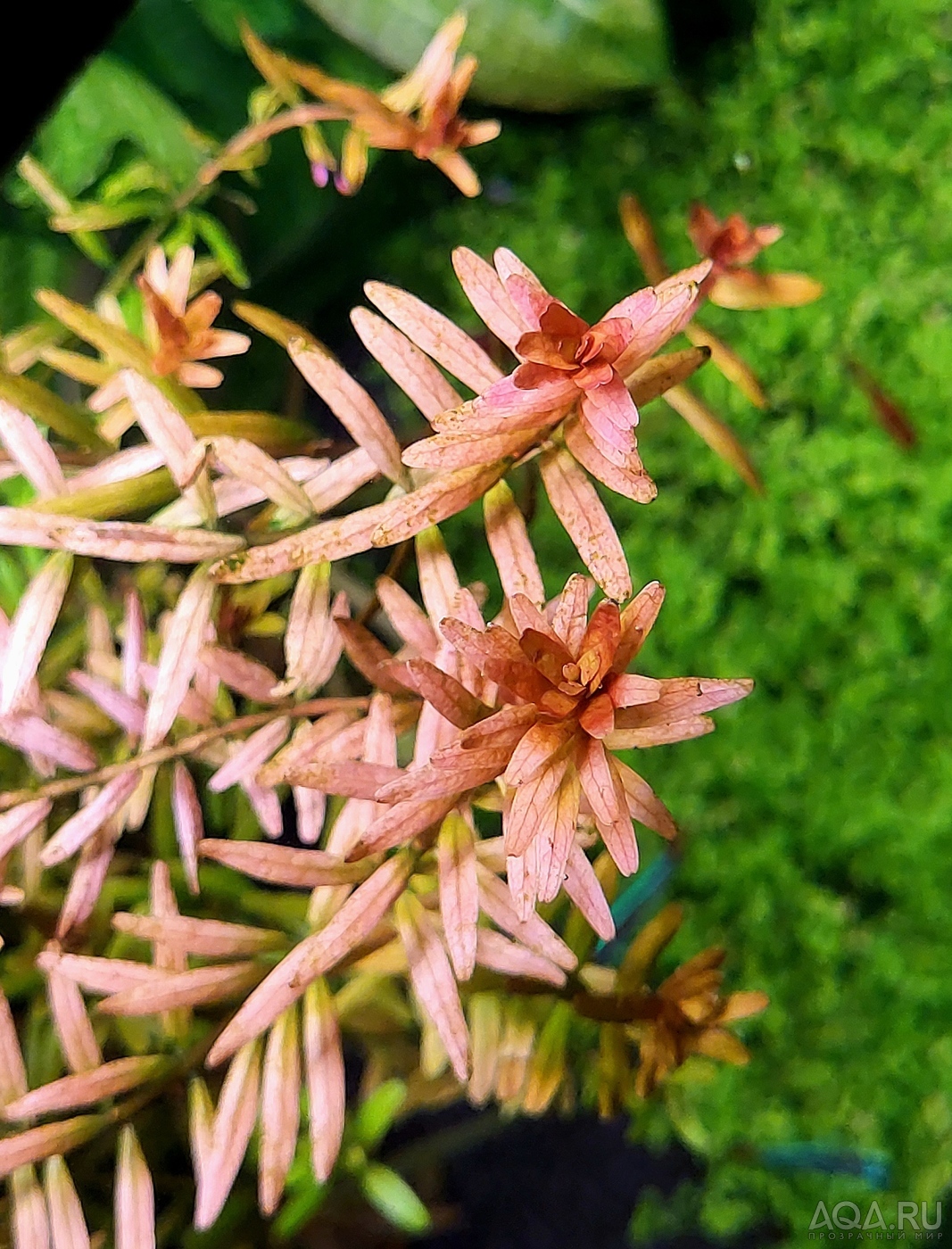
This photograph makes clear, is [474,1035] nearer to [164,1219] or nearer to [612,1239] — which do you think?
[164,1219]

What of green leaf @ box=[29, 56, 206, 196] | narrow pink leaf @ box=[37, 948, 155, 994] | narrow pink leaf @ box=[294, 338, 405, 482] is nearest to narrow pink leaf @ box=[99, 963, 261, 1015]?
narrow pink leaf @ box=[37, 948, 155, 994]

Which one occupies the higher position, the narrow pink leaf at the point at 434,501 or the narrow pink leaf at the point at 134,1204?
the narrow pink leaf at the point at 434,501

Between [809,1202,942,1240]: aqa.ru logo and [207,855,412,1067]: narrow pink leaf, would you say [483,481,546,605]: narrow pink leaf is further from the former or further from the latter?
[809,1202,942,1240]: aqa.ru logo

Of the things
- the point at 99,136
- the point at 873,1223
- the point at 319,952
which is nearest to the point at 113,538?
the point at 319,952

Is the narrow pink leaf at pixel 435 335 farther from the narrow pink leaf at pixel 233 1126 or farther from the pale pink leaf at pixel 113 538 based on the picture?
the narrow pink leaf at pixel 233 1126

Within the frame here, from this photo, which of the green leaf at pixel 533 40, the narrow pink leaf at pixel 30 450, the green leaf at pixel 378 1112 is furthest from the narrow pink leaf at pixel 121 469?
the green leaf at pixel 533 40

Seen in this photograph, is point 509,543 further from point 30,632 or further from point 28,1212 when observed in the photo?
point 28,1212

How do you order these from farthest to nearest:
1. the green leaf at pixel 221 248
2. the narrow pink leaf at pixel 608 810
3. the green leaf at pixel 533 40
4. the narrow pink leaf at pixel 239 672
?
the green leaf at pixel 533 40
the green leaf at pixel 221 248
the narrow pink leaf at pixel 239 672
the narrow pink leaf at pixel 608 810

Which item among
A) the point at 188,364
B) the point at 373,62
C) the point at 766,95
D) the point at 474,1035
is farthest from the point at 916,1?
the point at 474,1035
